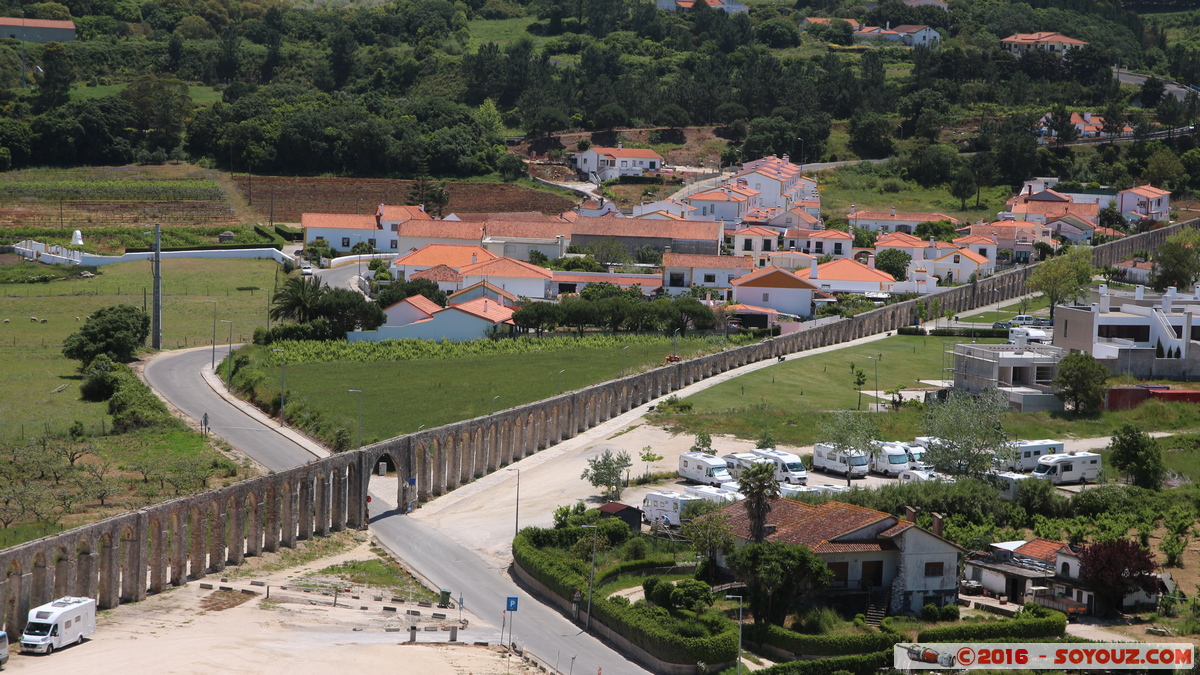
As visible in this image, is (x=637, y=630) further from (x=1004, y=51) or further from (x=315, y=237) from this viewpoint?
(x=1004, y=51)

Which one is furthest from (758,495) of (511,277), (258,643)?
(511,277)

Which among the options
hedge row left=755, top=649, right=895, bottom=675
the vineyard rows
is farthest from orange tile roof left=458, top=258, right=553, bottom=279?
hedge row left=755, top=649, right=895, bottom=675

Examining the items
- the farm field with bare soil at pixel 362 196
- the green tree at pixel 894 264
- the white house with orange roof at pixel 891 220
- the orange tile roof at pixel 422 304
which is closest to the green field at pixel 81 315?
the orange tile roof at pixel 422 304

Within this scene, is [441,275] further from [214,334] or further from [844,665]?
[844,665]

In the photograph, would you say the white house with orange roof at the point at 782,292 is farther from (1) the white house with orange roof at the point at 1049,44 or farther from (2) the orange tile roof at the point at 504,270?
(1) the white house with orange roof at the point at 1049,44

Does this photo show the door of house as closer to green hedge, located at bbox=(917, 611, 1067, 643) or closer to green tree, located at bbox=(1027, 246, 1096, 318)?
green hedge, located at bbox=(917, 611, 1067, 643)

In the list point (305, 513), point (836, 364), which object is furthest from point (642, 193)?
point (305, 513)
